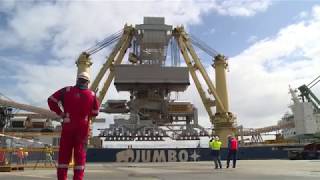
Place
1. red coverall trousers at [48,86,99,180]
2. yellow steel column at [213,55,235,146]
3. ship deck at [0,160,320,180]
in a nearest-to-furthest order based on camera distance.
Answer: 1. red coverall trousers at [48,86,99,180]
2. ship deck at [0,160,320,180]
3. yellow steel column at [213,55,235,146]

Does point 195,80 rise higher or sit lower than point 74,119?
higher

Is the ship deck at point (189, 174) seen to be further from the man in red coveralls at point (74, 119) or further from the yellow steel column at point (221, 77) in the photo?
the yellow steel column at point (221, 77)

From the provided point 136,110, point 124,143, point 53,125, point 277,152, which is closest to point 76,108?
point 277,152

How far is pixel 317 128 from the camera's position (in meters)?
65.1

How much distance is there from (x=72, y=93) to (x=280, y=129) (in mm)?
87164

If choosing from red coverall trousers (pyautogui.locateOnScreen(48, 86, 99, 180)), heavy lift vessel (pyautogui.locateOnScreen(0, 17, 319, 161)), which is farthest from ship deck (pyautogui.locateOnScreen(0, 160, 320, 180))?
Result: heavy lift vessel (pyautogui.locateOnScreen(0, 17, 319, 161))

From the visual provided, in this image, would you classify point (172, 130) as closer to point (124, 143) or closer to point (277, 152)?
point (124, 143)

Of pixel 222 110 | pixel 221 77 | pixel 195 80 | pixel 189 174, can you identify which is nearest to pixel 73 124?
pixel 189 174

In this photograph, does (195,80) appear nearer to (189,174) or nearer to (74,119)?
(189,174)

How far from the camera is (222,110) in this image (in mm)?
64000

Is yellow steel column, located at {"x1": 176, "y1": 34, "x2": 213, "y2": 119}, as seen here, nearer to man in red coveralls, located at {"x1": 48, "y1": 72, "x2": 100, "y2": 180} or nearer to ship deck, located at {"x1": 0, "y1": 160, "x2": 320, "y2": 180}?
ship deck, located at {"x1": 0, "y1": 160, "x2": 320, "y2": 180}

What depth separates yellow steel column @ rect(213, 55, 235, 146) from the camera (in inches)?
2481

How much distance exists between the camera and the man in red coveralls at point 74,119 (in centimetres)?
635

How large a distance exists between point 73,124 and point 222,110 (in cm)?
5864
